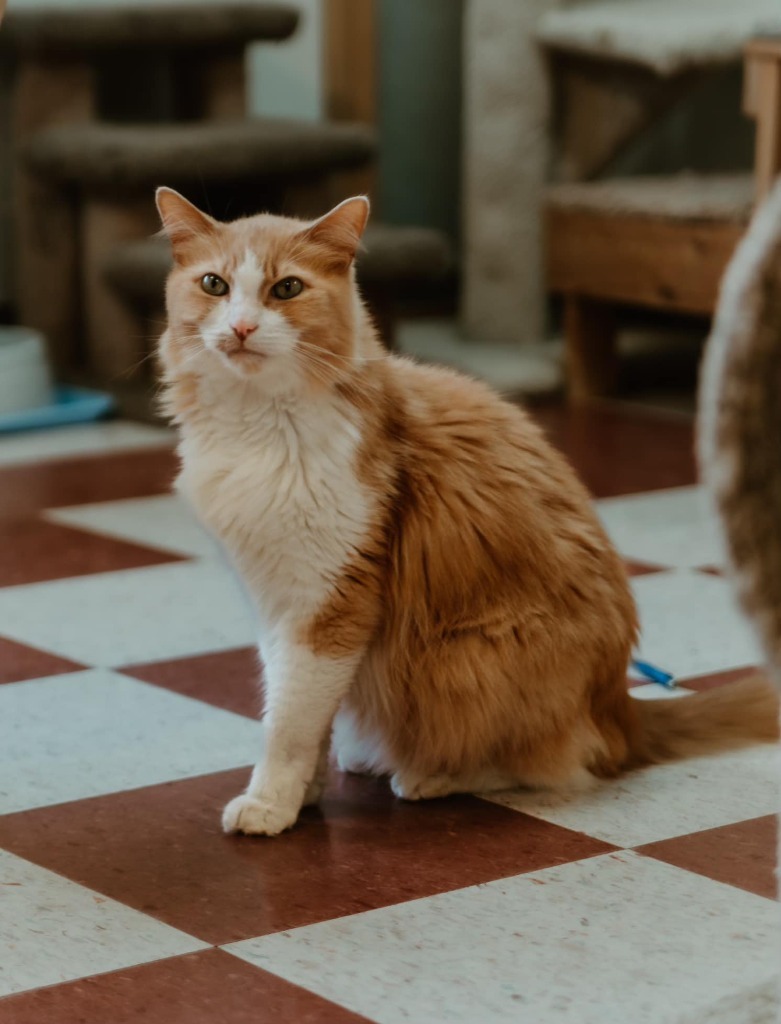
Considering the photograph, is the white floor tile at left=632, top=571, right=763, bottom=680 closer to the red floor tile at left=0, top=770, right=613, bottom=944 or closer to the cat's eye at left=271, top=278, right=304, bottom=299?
the red floor tile at left=0, top=770, right=613, bottom=944

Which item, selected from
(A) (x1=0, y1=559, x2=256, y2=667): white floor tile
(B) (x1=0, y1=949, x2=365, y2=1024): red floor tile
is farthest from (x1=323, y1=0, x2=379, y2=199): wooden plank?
(B) (x1=0, y1=949, x2=365, y2=1024): red floor tile

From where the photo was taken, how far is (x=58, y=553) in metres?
2.65

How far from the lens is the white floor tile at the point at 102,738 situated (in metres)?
1.74

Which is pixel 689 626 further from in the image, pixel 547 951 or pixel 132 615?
pixel 547 951

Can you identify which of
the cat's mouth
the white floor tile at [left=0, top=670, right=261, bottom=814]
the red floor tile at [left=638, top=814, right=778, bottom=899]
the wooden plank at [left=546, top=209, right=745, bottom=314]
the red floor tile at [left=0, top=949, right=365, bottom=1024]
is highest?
the cat's mouth

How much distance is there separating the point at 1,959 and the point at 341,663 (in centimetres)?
41

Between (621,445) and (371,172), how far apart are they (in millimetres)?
1365

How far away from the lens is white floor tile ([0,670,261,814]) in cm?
174

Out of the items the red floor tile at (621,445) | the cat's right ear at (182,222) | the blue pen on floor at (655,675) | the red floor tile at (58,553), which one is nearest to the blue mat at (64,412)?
the red floor tile at (58,553)

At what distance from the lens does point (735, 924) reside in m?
1.40

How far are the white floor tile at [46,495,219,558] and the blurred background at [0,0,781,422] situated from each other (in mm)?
739

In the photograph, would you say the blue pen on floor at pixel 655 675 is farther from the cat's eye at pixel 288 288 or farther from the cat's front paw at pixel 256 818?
the cat's eye at pixel 288 288

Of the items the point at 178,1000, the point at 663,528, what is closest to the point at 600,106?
the point at 663,528

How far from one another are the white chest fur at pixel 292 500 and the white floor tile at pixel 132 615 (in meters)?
0.55
